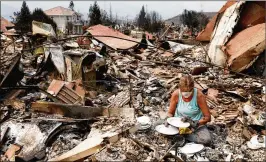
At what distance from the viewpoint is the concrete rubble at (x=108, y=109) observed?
4.51 meters

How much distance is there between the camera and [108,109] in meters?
5.57

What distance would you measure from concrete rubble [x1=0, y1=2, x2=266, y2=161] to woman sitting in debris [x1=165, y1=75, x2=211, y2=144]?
0.23m

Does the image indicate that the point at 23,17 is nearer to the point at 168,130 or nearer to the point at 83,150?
the point at 83,150

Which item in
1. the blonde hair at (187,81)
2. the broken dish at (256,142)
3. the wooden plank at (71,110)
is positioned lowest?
the broken dish at (256,142)

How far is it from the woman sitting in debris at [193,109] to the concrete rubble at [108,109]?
0.77 ft

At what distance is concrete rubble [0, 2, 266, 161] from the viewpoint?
14.8ft

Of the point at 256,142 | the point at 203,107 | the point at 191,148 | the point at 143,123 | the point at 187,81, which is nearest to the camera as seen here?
the point at 191,148

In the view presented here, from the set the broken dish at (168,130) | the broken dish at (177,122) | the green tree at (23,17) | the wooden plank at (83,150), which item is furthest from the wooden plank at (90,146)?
the green tree at (23,17)

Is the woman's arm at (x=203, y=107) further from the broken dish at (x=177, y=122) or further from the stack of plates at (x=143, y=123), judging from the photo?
the stack of plates at (x=143, y=123)

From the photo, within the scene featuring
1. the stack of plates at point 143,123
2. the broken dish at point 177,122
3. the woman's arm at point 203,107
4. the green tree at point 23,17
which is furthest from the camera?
the green tree at point 23,17

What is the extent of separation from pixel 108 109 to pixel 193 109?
1676 mm

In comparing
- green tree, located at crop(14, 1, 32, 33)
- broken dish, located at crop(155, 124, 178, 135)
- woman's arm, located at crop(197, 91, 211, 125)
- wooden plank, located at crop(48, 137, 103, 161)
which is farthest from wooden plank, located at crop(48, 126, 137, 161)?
green tree, located at crop(14, 1, 32, 33)

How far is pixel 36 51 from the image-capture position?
1025 centimetres

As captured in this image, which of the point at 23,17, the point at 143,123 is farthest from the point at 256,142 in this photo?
the point at 23,17
